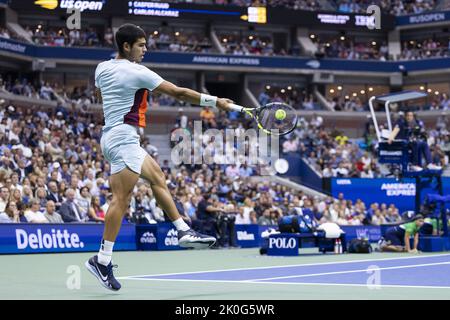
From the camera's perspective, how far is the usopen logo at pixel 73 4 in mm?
43906

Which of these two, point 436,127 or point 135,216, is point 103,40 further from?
point 135,216

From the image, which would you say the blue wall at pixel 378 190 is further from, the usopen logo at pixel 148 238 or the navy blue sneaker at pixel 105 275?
the navy blue sneaker at pixel 105 275

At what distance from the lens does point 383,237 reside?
20.3 m

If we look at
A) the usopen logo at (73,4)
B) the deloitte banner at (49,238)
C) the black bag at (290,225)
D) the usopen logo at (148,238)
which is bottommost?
the usopen logo at (148,238)

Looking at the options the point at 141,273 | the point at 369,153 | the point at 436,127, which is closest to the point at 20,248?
the point at 141,273

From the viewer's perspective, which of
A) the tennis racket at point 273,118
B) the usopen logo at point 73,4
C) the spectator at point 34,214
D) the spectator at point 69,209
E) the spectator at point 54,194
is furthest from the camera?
the usopen logo at point 73,4

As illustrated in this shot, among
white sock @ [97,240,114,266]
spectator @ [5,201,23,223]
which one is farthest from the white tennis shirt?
spectator @ [5,201,23,223]

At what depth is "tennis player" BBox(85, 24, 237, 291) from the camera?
338 inches

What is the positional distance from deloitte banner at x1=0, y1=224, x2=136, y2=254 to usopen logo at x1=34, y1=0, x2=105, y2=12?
2533 cm

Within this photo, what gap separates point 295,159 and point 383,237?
1809 cm

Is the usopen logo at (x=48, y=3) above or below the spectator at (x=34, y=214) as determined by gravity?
above

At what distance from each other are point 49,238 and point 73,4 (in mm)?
26813

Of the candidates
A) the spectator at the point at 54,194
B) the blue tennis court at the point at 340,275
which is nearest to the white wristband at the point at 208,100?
the blue tennis court at the point at 340,275

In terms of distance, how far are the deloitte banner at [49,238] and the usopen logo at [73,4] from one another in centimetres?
2533
